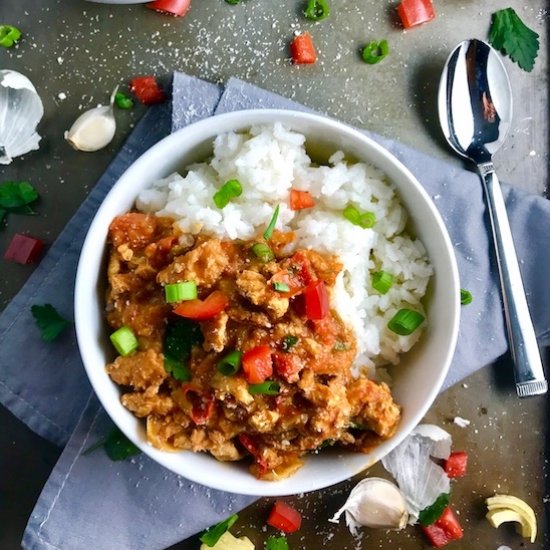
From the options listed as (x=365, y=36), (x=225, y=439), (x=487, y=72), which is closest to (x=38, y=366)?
(x=225, y=439)

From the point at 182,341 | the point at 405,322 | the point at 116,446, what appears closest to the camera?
the point at 182,341

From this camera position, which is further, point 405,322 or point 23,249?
point 23,249

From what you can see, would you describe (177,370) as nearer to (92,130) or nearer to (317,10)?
(92,130)

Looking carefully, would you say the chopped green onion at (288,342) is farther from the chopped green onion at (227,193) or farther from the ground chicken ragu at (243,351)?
the chopped green onion at (227,193)

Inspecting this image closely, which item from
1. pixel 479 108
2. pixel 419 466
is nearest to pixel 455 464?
pixel 419 466

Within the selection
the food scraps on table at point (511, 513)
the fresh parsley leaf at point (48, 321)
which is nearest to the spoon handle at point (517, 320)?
the food scraps on table at point (511, 513)

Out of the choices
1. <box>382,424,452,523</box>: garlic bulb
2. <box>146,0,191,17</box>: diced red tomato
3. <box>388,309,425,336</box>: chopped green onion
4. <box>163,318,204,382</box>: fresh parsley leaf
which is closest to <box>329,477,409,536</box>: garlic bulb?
<box>382,424,452,523</box>: garlic bulb

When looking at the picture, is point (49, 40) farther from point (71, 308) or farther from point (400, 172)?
point (400, 172)
